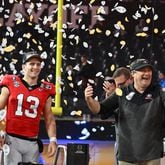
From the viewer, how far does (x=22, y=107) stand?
4.09 metres

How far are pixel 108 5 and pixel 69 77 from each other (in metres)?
1.02

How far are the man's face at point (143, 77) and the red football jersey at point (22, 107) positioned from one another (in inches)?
29.8

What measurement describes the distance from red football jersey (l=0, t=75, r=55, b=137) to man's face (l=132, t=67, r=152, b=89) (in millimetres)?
757

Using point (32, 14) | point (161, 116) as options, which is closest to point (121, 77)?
point (161, 116)

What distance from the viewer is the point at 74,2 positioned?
6648mm

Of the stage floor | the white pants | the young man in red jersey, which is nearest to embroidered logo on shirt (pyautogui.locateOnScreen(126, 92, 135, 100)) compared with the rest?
the young man in red jersey

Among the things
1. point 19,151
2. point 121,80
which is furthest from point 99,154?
point 19,151

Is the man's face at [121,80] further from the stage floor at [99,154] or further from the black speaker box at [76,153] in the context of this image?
the stage floor at [99,154]

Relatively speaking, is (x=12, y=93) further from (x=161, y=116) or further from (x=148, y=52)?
(x=148, y=52)

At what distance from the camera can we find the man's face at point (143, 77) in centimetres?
396

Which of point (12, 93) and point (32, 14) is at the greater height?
point (32, 14)

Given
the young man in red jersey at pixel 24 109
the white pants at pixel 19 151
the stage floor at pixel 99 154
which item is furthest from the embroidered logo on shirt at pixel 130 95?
the stage floor at pixel 99 154

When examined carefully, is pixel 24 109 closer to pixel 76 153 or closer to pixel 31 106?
pixel 31 106

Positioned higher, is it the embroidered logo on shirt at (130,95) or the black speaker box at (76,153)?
the embroidered logo on shirt at (130,95)
